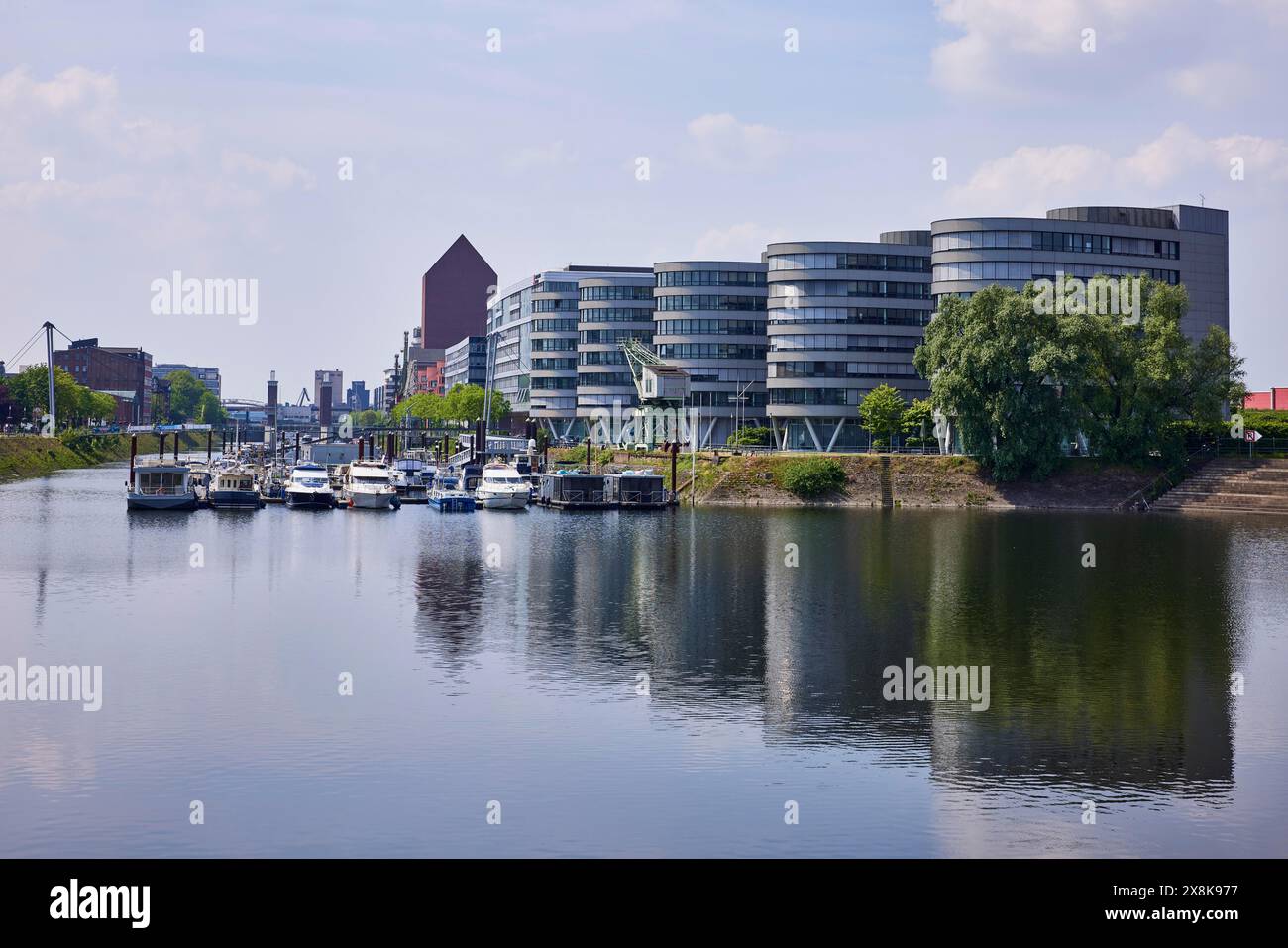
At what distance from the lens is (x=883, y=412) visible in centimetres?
16750

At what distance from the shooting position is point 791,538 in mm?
108938

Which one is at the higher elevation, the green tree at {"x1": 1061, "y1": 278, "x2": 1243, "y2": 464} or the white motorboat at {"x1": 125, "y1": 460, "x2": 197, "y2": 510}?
the green tree at {"x1": 1061, "y1": 278, "x2": 1243, "y2": 464}

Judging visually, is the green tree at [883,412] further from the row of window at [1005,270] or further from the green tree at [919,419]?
the row of window at [1005,270]

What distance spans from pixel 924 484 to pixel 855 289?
42.7 meters

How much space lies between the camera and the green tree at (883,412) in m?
168

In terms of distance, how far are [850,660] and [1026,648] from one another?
8891mm

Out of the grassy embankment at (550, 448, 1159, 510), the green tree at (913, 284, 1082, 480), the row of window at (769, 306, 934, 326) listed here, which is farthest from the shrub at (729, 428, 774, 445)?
the green tree at (913, 284, 1082, 480)

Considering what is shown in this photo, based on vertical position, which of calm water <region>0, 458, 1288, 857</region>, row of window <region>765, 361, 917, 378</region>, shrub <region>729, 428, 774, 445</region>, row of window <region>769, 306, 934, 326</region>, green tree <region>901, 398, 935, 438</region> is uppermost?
row of window <region>769, 306, 934, 326</region>

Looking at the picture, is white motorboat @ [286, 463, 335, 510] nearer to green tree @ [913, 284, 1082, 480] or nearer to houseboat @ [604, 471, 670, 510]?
houseboat @ [604, 471, 670, 510]

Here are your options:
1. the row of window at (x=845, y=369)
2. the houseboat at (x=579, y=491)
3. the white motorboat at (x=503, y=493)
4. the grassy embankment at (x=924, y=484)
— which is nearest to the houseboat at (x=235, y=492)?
the white motorboat at (x=503, y=493)

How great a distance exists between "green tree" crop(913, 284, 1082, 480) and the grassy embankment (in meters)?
2.52

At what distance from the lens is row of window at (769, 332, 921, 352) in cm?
18450

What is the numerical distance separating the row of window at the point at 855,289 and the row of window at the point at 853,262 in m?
A: 1.93
